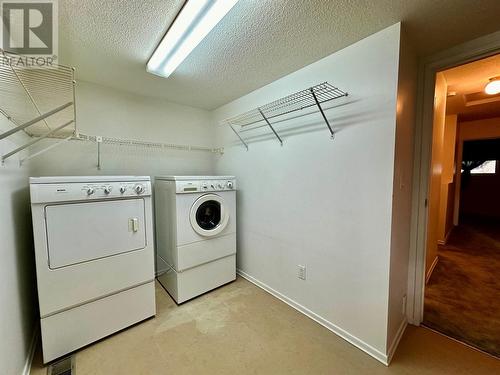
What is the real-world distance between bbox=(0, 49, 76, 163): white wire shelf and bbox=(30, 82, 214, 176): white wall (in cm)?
27

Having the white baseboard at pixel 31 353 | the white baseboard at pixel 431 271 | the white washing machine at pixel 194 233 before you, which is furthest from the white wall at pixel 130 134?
the white baseboard at pixel 431 271

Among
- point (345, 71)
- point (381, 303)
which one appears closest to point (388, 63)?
point (345, 71)

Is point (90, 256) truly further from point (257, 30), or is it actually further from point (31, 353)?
point (257, 30)

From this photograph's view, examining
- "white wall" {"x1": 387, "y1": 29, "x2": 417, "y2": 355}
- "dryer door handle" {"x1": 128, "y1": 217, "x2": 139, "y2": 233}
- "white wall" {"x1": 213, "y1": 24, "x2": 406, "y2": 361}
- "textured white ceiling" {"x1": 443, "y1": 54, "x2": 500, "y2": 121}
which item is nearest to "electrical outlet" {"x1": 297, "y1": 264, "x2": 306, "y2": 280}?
"white wall" {"x1": 213, "y1": 24, "x2": 406, "y2": 361}

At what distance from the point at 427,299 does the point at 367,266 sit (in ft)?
4.43

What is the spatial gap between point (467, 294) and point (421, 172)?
1.67 m

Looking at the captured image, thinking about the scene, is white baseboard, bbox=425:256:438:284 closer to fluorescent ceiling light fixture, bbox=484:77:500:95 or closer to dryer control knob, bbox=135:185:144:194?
fluorescent ceiling light fixture, bbox=484:77:500:95

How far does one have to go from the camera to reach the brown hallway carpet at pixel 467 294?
171cm

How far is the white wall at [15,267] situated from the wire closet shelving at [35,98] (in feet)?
0.49

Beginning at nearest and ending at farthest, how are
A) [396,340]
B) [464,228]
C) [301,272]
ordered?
[396,340] < [301,272] < [464,228]

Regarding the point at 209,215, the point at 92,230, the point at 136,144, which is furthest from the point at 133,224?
the point at 136,144

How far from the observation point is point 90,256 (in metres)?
1.55

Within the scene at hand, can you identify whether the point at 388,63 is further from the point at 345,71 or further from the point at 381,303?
the point at 381,303

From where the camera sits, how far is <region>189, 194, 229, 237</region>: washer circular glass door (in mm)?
2129
